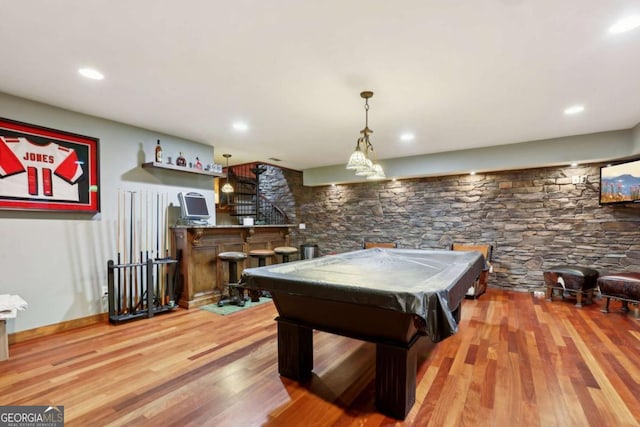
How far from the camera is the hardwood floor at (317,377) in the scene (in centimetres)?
180

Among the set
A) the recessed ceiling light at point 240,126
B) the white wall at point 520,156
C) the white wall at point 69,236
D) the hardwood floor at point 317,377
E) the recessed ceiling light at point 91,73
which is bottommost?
the hardwood floor at point 317,377

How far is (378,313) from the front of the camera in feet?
5.78

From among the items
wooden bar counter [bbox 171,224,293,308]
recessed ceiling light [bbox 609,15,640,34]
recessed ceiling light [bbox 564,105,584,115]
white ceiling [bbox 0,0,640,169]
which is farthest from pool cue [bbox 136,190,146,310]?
recessed ceiling light [bbox 564,105,584,115]

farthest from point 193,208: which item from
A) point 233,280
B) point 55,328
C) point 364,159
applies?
point 364,159

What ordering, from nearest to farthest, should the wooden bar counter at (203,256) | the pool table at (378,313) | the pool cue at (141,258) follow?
the pool table at (378,313), the pool cue at (141,258), the wooden bar counter at (203,256)

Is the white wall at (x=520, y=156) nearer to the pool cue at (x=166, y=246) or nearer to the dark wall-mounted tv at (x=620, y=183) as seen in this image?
the dark wall-mounted tv at (x=620, y=183)

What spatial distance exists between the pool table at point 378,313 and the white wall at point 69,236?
8.26 ft

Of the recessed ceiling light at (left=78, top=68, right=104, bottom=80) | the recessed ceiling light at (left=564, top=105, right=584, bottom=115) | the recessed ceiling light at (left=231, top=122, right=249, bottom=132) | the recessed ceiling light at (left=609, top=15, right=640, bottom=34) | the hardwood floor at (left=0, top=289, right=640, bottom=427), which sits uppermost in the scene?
the recessed ceiling light at (left=609, top=15, right=640, bottom=34)

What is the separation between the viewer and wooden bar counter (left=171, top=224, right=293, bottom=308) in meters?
4.08

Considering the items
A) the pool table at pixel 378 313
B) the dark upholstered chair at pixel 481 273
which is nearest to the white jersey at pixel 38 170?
the pool table at pixel 378 313

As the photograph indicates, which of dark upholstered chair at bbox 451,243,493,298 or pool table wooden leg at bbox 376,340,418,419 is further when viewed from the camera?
dark upholstered chair at bbox 451,243,493,298

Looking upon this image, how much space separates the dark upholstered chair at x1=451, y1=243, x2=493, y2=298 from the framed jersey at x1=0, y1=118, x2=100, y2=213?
17.6ft

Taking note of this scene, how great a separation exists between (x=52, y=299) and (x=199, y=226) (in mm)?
1701

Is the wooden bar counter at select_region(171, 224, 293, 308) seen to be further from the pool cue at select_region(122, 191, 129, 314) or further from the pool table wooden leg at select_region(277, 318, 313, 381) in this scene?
the pool table wooden leg at select_region(277, 318, 313, 381)
